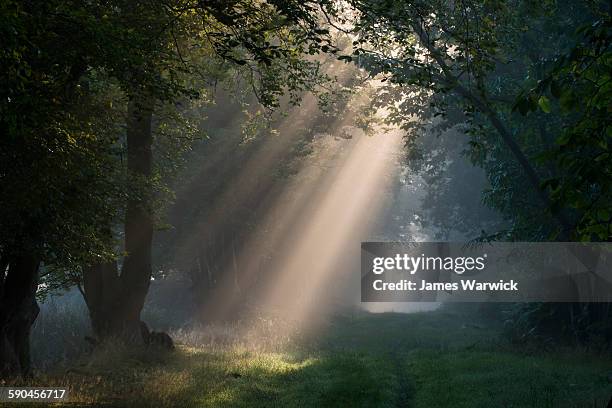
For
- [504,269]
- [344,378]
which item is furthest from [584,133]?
[504,269]

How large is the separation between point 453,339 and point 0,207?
79.0 ft

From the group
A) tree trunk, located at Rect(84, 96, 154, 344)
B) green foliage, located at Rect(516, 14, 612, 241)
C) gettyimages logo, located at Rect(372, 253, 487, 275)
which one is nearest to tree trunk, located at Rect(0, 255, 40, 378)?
tree trunk, located at Rect(84, 96, 154, 344)

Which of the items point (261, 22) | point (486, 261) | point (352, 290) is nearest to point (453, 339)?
point (486, 261)

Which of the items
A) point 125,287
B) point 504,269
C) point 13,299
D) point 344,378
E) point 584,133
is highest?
point 504,269

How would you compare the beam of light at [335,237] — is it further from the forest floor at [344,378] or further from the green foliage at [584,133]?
the green foliage at [584,133]

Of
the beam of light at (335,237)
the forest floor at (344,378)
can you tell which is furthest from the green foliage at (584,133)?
the beam of light at (335,237)

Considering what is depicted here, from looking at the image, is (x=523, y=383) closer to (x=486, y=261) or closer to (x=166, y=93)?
(x=166, y=93)

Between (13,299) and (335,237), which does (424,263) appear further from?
(13,299)

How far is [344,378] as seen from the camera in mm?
17391

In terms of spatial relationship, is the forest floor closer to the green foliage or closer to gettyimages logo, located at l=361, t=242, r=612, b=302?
gettyimages logo, located at l=361, t=242, r=612, b=302

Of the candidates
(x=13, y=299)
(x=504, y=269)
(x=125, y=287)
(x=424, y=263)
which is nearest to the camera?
(x=13, y=299)

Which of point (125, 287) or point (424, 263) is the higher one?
point (424, 263)

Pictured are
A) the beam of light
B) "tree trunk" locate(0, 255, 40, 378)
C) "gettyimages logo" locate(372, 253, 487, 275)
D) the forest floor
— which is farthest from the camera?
"gettyimages logo" locate(372, 253, 487, 275)

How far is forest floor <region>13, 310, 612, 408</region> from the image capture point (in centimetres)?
1393
